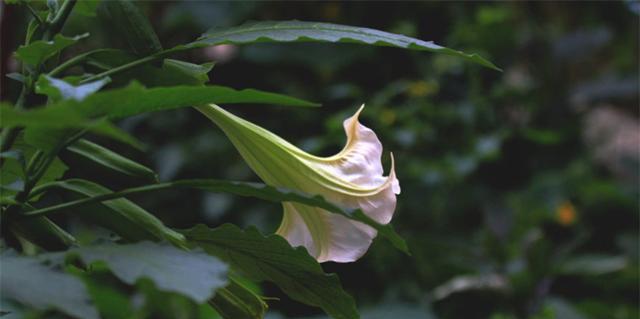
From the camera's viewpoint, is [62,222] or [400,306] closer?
[400,306]

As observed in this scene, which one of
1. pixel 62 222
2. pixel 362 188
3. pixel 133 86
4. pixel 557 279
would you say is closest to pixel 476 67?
pixel 557 279

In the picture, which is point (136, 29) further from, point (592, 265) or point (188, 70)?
point (592, 265)

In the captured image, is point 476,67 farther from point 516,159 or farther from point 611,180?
point 611,180

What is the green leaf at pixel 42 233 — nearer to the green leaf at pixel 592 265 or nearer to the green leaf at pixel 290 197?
the green leaf at pixel 290 197

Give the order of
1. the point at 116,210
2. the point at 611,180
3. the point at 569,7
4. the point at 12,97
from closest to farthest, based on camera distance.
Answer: the point at 116,210 → the point at 12,97 → the point at 611,180 → the point at 569,7

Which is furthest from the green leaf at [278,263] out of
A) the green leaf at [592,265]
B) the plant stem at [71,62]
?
the green leaf at [592,265]

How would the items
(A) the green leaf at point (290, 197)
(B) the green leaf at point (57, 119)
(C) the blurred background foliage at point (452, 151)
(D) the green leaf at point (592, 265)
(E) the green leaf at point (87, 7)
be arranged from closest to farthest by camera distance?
(B) the green leaf at point (57, 119) < (A) the green leaf at point (290, 197) < (E) the green leaf at point (87, 7) < (C) the blurred background foliage at point (452, 151) < (D) the green leaf at point (592, 265)

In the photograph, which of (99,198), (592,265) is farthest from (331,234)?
(592,265)
